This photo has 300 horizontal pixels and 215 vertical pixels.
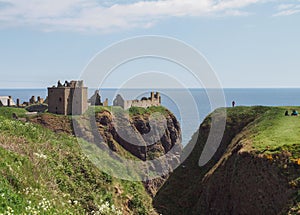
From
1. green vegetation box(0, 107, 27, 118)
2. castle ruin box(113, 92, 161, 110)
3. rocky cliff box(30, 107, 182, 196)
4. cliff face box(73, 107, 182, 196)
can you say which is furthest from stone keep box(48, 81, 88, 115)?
castle ruin box(113, 92, 161, 110)

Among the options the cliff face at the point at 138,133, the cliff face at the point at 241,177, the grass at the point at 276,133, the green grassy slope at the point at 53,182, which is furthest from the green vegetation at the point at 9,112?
the grass at the point at 276,133

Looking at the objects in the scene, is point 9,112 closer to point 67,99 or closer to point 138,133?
point 67,99

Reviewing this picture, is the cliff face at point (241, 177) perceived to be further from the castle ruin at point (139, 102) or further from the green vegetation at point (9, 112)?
the green vegetation at point (9, 112)

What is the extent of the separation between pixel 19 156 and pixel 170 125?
65543 millimetres

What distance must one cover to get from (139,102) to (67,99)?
19967 millimetres

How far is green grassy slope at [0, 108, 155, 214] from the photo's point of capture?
45.9 ft

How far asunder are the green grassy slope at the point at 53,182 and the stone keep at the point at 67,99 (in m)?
26.2

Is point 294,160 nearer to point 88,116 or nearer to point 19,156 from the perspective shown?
point 19,156

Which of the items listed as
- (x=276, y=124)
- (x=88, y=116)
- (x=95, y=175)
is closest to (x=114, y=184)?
(x=95, y=175)

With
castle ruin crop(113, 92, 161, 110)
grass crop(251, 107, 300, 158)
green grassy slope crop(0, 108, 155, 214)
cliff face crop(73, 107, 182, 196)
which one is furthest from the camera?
castle ruin crop(113, 92, 161, 110)

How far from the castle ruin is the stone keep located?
11906mm

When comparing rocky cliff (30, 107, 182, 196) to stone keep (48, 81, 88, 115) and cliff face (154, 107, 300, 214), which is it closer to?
stone keep (48, 81, 88, 115)

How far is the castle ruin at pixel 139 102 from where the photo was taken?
72.1 metres

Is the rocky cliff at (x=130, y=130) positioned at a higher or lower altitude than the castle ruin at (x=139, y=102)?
lower
